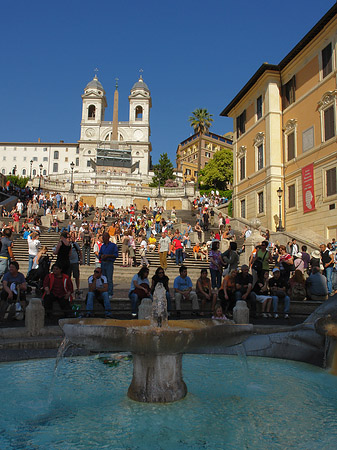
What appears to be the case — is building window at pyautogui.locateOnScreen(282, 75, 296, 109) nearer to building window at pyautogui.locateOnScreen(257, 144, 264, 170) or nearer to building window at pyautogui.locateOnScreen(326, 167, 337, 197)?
building window at pyautogui.locateOnScreen(257, 144, 264, 170)

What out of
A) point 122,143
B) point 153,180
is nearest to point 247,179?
point 153,180

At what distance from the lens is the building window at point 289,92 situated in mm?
26875

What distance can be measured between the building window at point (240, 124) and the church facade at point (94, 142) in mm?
48347

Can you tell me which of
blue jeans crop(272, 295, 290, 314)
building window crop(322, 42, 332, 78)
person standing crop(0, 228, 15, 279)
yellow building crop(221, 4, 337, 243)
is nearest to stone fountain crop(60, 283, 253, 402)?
blue jeans crop(272, 295, 290, 314)

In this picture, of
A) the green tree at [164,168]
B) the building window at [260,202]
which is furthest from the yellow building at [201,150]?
the building window at [260,202]

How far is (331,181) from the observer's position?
2233 cm

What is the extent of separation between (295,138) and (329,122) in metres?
3.57

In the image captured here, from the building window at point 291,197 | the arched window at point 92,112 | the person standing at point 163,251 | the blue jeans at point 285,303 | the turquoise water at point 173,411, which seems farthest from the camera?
the arched window at point 92,112

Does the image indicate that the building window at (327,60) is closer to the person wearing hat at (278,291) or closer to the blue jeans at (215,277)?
the blue jeans at (215,277)

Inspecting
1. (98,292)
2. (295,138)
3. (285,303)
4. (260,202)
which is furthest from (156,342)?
(260,202)

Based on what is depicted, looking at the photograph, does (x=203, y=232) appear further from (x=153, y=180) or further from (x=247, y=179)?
(x=153, y=180)

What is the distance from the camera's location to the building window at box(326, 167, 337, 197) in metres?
22.0

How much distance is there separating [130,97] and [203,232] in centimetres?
8008

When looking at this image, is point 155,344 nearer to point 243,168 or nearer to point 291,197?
point 291,197
